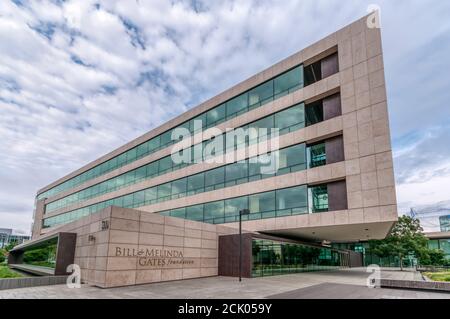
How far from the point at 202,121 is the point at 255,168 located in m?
9.94

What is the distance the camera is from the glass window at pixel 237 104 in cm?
3164

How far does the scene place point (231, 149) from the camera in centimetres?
3136

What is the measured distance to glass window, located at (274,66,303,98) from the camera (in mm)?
27594

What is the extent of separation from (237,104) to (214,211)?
36.0 ft

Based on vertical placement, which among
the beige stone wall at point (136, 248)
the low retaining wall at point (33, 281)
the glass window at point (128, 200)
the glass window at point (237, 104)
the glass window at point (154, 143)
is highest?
the glass window at point (237, 104)

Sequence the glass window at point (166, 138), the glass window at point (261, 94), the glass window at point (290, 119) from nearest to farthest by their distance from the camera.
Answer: the glass window at point (290, 119)
the glass window at point (261, 94)
the glass window at point (166, 138)

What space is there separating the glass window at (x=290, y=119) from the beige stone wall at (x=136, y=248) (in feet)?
36.0

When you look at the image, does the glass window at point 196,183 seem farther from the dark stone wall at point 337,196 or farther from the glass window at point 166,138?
the dark stone wall at point 337,196

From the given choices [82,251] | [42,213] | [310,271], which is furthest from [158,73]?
[42,213]

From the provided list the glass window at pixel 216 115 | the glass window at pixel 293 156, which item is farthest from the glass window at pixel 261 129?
the glass window at pixel 216 115

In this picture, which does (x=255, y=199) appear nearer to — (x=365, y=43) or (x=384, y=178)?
(x=384, y=178)

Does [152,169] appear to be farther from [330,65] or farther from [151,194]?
[330,65]

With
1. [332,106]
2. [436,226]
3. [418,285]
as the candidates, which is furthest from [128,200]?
[436,226]

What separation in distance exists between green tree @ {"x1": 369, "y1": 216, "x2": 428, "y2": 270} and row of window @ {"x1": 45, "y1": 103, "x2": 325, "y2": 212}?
1067 inches
